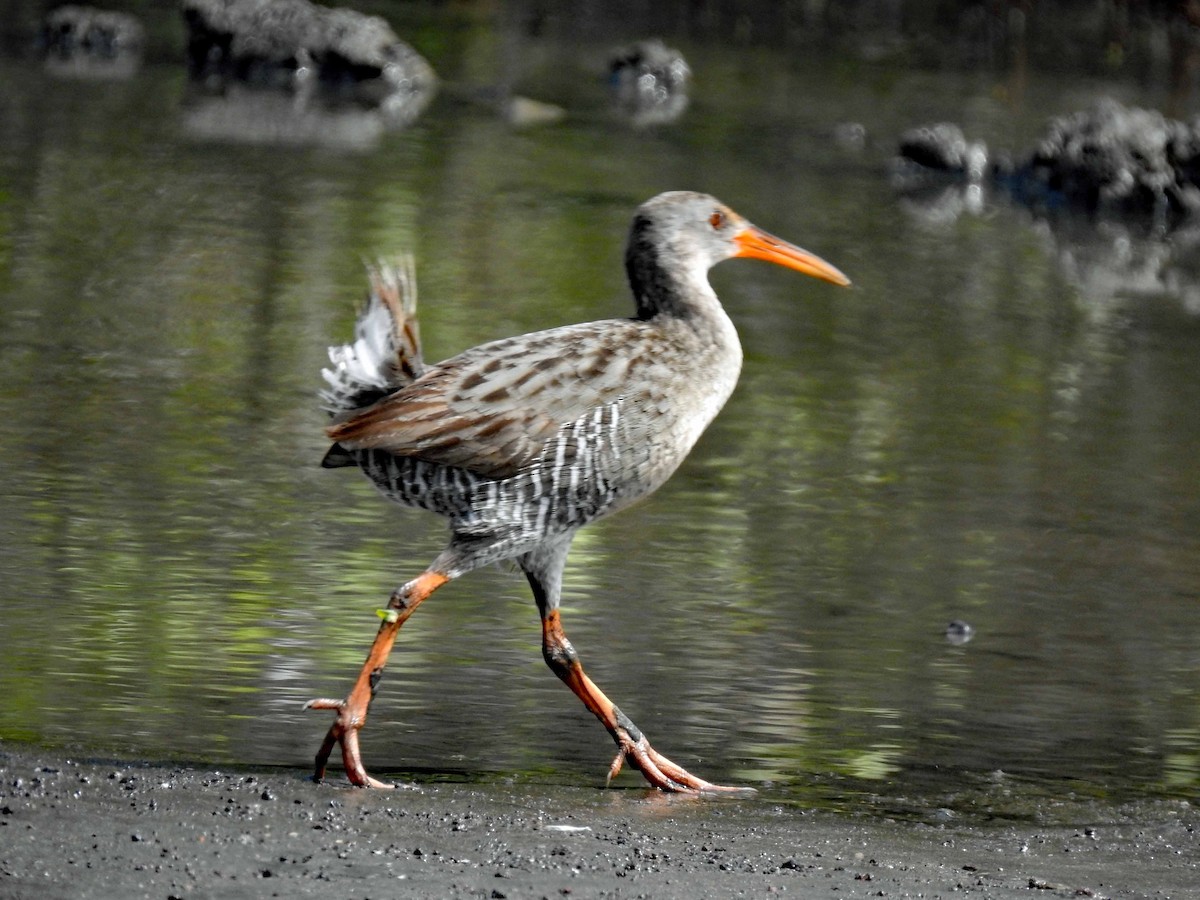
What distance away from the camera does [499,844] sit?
5.65m

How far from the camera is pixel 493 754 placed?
21.4ft

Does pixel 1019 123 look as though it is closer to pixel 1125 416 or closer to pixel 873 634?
pixel 1125 416

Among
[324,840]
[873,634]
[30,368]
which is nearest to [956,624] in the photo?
[873,634]

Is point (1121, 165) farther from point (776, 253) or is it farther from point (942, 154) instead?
point (776, 253)

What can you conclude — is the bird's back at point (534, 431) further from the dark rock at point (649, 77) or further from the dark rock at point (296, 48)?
the dark rock at point (296, 48)

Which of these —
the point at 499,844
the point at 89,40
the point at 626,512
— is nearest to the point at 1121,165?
the point at 89,40

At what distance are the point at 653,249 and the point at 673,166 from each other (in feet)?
41.5

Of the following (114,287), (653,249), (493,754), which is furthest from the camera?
(114,287)

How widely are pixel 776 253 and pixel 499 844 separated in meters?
2.45

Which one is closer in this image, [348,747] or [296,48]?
[348,747]

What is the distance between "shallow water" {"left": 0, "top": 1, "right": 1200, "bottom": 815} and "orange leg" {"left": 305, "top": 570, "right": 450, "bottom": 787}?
12.0 inches

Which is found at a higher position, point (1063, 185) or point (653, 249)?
point (653, 249)

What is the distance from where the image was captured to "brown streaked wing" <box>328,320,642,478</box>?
6.32 meters

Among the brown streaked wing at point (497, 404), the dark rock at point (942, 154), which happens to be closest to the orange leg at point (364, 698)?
the brown streaked wing at point (497, 404)
